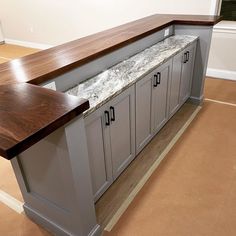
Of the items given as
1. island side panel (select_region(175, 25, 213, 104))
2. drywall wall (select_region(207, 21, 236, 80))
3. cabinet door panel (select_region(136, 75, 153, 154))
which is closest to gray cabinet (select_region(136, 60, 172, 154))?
cabinet door panel (select_region(136, 75, 153, 154))

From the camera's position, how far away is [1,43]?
657 centimetres

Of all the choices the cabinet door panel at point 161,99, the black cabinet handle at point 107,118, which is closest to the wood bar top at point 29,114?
the black cabinet handle at point 107,118

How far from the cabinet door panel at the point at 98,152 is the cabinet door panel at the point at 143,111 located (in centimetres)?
44

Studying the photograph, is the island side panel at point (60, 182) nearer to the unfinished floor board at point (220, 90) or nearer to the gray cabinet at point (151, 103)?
the gray cabinet at point (151, 103)

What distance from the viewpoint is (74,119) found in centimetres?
117

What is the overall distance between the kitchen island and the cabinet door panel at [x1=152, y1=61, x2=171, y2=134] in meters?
0.01

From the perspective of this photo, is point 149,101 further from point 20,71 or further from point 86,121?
point 20,71

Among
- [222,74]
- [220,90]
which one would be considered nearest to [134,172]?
[220,90]

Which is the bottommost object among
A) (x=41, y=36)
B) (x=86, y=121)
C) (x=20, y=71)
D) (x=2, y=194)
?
(x=2, y=194)

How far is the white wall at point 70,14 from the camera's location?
399 cm

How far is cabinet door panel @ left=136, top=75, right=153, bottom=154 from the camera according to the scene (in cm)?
198

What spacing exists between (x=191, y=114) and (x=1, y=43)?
5.74m

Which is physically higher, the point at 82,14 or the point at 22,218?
the point at 82,14

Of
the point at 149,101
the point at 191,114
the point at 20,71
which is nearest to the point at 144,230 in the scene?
the point at 149,101
